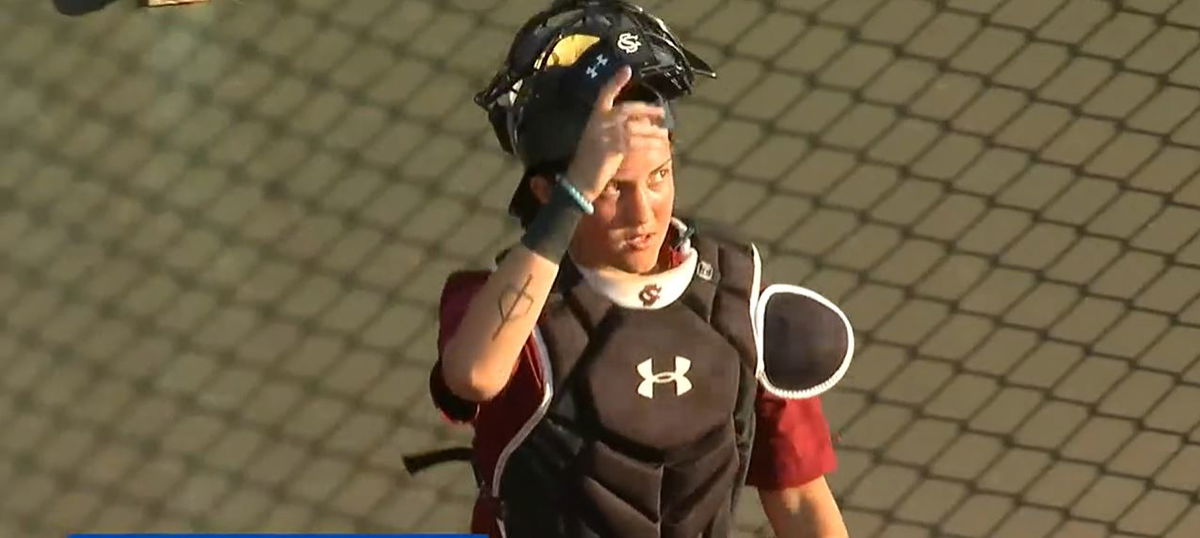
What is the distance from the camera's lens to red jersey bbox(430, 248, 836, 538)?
3.37 ft

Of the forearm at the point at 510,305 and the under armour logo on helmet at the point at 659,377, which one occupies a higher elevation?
the forearm at the point at 510,305

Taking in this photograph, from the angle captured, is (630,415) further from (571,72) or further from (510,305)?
(571,72)

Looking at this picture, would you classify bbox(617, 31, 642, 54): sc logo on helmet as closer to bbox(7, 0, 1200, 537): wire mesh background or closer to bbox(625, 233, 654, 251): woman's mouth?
bbox(625, 233, 654, 251): woman's mouth

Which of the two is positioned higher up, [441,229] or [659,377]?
[659,377]

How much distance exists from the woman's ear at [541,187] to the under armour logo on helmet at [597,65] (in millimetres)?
87

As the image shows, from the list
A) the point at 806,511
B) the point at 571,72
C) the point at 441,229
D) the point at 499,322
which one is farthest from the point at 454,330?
the point at 441,229

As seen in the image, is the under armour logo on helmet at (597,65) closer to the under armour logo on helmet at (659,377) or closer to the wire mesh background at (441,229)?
the under armour logo on helmet at (659,377)

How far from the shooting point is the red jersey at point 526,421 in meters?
1.03

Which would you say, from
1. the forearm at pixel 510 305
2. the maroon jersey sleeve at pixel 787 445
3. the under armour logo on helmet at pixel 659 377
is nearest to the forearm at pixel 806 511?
the maroon jersey sleeve at pixel 787 445

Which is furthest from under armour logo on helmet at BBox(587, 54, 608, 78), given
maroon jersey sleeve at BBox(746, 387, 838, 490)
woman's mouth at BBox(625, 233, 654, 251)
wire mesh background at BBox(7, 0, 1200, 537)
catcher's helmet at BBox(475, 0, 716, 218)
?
wire mesh background at BBox(7, 0, 1200, 537)

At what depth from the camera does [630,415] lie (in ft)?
3.31

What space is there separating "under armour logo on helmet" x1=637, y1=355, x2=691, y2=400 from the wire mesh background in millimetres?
620

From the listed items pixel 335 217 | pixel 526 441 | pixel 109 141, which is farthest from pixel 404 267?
pixel 526 441

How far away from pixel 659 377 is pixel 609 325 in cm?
5
